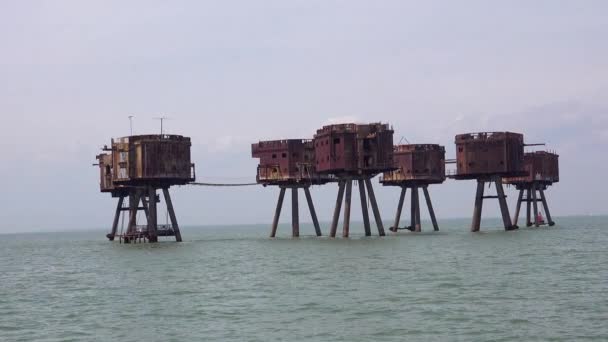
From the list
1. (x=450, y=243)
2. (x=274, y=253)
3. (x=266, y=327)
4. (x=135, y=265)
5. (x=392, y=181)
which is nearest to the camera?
(x=266, y=327)

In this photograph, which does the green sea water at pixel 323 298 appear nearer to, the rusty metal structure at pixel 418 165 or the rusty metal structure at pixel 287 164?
the rusty metal structure at pixel 287 164

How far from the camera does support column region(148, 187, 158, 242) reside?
8075 cm

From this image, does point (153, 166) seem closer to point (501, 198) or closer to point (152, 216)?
point (152, 216)

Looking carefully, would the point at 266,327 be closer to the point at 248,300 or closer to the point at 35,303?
the point at 248,300

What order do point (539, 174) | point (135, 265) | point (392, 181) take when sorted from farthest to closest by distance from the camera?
point (539, 174) < point (392, 181) < point (135, 265)

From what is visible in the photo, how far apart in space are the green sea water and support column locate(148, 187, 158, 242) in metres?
16.2

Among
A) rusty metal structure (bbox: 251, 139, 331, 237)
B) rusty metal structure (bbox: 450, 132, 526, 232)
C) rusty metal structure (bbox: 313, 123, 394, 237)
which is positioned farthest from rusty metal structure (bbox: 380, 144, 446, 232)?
rusty metal structure (bbox: 313, 123, 394, 237)

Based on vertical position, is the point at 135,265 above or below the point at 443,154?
below

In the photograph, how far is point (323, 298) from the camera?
124 feet

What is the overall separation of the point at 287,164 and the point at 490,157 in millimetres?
20042

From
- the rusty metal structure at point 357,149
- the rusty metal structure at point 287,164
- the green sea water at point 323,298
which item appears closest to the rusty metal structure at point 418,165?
the rusty metal structure at point 287,164

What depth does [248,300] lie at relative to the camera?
38844mm

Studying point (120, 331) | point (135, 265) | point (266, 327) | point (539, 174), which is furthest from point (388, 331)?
point (539, 174)

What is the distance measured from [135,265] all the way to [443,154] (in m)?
49.8
